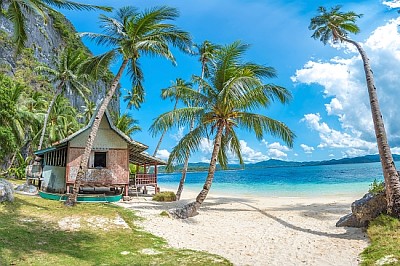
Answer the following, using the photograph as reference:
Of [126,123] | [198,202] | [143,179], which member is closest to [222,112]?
[198,202]

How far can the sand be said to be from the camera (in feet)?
23.6

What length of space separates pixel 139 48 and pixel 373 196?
9.85m

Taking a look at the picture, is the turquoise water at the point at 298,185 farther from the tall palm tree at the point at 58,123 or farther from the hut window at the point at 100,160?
the hut window at the point at 100,160

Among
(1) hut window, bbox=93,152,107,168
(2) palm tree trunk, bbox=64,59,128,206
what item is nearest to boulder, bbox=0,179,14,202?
(2) palm tree trunk, bbox=64,59,128,206

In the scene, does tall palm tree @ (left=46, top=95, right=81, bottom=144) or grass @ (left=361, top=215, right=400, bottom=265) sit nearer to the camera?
grass @ (left=361, top=215, right=400, bottom=265)

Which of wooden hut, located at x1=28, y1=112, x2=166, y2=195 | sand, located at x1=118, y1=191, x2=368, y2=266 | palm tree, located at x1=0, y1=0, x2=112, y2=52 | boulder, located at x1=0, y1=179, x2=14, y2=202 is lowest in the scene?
sand, located at x1=118, y1=191, x2=368, y2=266

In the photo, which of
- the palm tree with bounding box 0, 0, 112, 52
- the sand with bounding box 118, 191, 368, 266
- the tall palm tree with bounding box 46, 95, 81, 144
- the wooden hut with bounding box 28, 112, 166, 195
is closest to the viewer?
the sand with bounding box 118, 191, 368, 266

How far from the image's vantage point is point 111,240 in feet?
26.9

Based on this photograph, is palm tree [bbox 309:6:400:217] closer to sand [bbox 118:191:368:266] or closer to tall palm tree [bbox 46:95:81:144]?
sand [bbox 118:191:368:266]

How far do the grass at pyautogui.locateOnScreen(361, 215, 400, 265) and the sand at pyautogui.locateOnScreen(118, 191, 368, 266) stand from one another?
0.27 meters

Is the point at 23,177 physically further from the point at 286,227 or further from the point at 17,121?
the point at 286,227

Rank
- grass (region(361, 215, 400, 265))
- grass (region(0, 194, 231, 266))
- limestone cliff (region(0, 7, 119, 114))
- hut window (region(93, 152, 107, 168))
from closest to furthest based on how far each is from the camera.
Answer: grass (region(361, 215, 400, 265)) < grass (region(0, 194, 231, 266)) < hut window (region(93, 152, 107, 168)) < limestone cliff (region(0, 7, 119, 114))

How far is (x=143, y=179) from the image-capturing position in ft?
65.2

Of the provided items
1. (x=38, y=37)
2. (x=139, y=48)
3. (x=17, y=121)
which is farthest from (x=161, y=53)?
(x=38, y=37)
